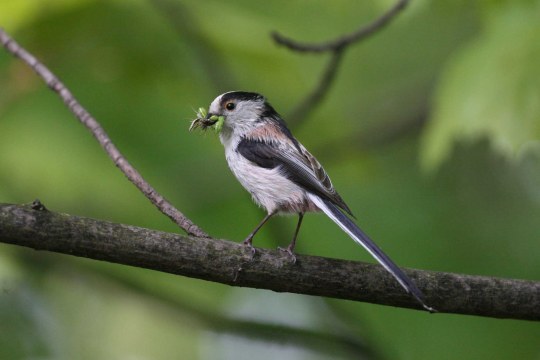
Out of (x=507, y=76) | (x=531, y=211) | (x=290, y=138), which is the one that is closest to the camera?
(x=507, y=76)

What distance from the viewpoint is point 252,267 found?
3006 millimetres

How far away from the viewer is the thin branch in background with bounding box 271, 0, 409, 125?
389 cm

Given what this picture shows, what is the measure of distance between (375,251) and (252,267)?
1.71ft

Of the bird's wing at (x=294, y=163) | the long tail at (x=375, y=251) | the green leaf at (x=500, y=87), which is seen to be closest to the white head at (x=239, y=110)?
the bird's wing at (x=294, y=163)

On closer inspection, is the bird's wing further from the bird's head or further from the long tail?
the bird's head

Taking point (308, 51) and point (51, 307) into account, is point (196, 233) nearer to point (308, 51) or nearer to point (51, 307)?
point (308, 51)

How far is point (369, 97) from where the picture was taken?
6223mm

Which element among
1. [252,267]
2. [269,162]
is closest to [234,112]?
[269,162]

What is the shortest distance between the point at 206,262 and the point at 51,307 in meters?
3.63

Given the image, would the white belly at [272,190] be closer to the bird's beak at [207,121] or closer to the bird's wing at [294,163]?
the bird's wing at [294,163]

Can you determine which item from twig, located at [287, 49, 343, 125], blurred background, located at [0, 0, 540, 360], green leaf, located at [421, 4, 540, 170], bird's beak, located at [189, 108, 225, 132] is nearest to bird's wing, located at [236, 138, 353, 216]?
bird's beak, located at [189, 108, 225, 132]

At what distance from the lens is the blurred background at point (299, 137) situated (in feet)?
13.4

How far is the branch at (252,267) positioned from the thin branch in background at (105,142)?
1.18 feet

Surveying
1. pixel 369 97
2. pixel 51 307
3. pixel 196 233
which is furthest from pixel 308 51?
pixel 51 307
